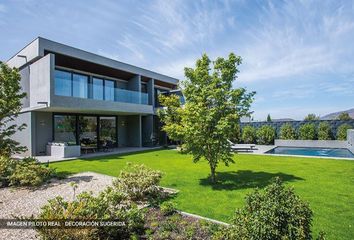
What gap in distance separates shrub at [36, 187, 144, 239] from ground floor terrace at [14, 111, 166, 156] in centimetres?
1348

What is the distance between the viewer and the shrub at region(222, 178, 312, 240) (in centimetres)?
300

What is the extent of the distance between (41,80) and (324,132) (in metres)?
26.6

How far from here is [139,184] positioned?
6.81 metres

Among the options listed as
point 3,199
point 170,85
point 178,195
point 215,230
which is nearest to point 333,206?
point 215,230

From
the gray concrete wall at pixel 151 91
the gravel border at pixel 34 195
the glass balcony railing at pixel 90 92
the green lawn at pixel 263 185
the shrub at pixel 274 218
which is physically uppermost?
the gray concrete wall at pixel 151 91

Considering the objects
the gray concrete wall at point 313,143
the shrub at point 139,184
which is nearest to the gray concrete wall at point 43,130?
the shrub at point 139,184

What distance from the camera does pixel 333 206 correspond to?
235 inches

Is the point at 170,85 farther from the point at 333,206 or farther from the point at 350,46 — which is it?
the point at 333,206

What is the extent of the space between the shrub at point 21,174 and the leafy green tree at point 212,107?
18.8 feet

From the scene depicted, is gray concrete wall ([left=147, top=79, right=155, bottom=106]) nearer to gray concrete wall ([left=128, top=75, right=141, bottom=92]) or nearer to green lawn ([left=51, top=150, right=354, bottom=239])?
gray concrete wall ([left=128, top=75, right=141, bottom=92])

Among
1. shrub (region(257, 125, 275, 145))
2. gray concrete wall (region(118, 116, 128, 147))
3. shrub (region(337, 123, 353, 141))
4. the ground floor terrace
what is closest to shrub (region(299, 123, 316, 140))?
shrub (region(337, 123, 353, 141))

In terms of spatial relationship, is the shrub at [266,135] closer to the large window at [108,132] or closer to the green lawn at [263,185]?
the green lawn at [263,185]

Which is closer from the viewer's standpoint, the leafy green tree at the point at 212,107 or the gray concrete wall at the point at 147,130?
the leafy green tree at the point at 212,107

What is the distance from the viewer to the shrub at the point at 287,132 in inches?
977
